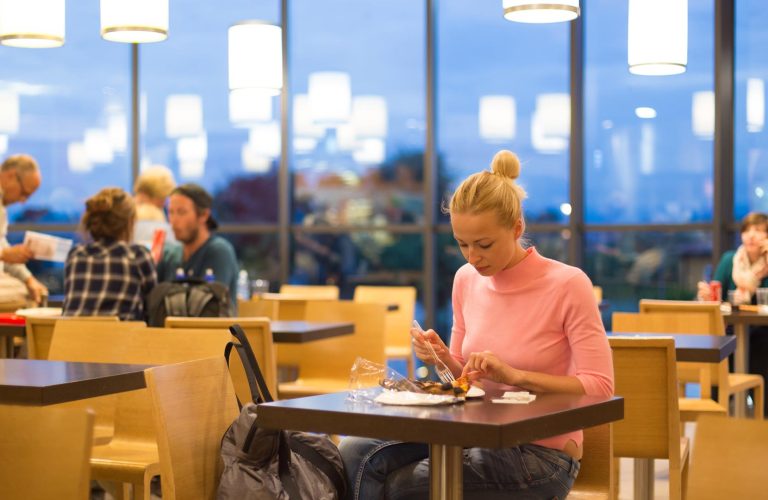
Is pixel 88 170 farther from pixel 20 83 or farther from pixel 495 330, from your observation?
pixel 495 330

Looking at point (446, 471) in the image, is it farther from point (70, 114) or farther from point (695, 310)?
point (70, 114)

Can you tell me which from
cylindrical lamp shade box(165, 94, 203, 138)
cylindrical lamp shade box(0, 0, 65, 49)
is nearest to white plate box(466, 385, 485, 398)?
cylindrical lamp shade box(0, 0, 65, 49)

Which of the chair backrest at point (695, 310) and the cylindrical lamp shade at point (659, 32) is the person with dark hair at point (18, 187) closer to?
the chair backrest at point (695, 310)

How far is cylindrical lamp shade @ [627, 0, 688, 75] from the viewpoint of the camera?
20.3 feet

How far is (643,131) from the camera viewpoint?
825 cm

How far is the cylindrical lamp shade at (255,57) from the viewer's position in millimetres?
7062

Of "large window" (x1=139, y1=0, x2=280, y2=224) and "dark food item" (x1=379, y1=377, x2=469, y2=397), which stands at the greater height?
"large window" (x1=139, y1=0, x2=280, y2=224)

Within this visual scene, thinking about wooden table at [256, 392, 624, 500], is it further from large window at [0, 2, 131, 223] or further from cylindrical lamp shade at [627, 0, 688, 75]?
large window at [0, 2, 131, 223]

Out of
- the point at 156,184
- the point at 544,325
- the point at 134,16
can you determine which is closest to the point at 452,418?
the point at 544,325

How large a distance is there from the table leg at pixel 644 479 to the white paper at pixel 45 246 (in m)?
2.99

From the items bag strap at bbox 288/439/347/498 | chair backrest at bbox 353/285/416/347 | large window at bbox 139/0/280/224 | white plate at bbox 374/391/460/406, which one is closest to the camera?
white plate at bbox 374/391/460/406

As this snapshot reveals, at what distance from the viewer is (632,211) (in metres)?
8.26

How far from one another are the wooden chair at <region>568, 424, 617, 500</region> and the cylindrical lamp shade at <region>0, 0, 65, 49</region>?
3770 mm

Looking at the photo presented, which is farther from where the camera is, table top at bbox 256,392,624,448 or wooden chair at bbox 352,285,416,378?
wooden chair at bbox 352,285,416,378
